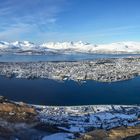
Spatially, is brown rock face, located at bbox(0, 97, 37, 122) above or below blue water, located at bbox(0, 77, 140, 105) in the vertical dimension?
above

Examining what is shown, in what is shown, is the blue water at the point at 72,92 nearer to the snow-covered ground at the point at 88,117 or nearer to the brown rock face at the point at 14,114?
the snow-covered ground at the point at 88,117

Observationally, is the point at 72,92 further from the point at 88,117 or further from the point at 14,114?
the point at 14,114

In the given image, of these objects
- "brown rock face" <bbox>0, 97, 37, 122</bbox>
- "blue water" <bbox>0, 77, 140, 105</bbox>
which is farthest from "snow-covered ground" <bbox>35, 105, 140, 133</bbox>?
"blue water" <bbox>0, 77, 140, 105</bbox>

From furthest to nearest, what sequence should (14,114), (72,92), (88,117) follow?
(72,92) < (88,117) < (14,114)

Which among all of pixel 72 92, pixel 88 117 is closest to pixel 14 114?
pixel 88 117

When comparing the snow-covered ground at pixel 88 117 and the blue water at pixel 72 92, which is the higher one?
the blue water at pixel 72 92

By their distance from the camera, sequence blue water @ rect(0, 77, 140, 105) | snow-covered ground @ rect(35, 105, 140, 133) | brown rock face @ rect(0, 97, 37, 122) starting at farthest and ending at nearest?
1. blue water @ rect(0, 77, 140, 105)
2. snow-covered ground @ rect(35, 105, 140, 133)
3. brown rock face @ rect(0, 97, 37, 122)

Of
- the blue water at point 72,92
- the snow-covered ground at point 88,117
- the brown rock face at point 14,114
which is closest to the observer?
the brown rock face at point 14,114

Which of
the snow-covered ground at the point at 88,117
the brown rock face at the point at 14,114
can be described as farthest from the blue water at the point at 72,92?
the brown rock face at the point at 14,114

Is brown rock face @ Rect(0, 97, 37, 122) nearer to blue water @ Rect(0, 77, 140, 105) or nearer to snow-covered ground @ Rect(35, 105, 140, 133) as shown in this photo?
snow-covered ground @ Rect(35, 105, 140, 133)
